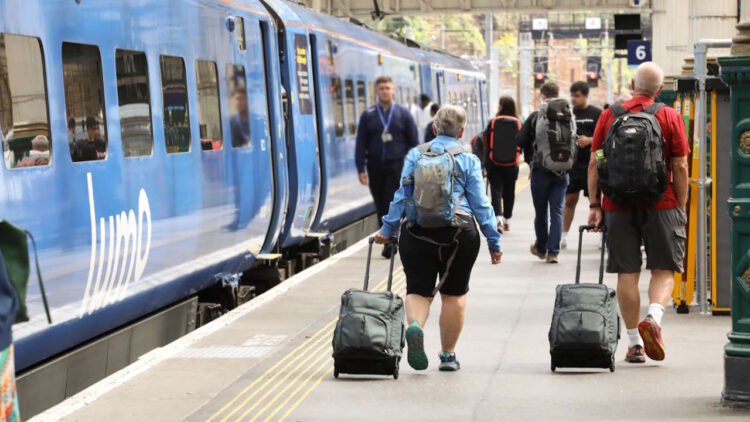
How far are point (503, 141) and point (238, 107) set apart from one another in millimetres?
5320

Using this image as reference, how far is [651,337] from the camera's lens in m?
8.62

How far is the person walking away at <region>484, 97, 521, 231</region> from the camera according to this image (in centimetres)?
1800

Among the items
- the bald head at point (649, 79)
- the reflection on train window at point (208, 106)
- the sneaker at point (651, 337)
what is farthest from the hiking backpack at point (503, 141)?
the sneaker at point (651, 337)

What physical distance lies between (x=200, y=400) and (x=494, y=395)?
146 centimetres

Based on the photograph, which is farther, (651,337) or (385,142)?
(385,142)

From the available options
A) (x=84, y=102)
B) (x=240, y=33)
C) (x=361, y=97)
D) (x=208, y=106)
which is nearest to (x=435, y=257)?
(x=84, y=102)

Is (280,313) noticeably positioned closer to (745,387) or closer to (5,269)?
(745,387)

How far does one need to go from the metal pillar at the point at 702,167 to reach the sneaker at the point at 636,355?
6.32ft

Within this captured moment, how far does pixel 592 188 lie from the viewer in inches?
365

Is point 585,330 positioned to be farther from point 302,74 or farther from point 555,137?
point 302,74

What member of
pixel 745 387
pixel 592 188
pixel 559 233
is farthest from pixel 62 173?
pixel 559 233

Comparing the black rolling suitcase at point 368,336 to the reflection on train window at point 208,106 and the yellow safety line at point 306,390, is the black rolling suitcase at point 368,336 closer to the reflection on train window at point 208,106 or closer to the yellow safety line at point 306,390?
the yellow safety line at point 306,390

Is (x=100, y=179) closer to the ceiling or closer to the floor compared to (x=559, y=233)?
closer to the ceiling

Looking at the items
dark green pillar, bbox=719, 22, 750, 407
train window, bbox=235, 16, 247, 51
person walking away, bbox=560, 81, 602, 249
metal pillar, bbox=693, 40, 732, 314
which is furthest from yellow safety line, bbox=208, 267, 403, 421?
person walking away, bbox=560, 81, 602, 249
